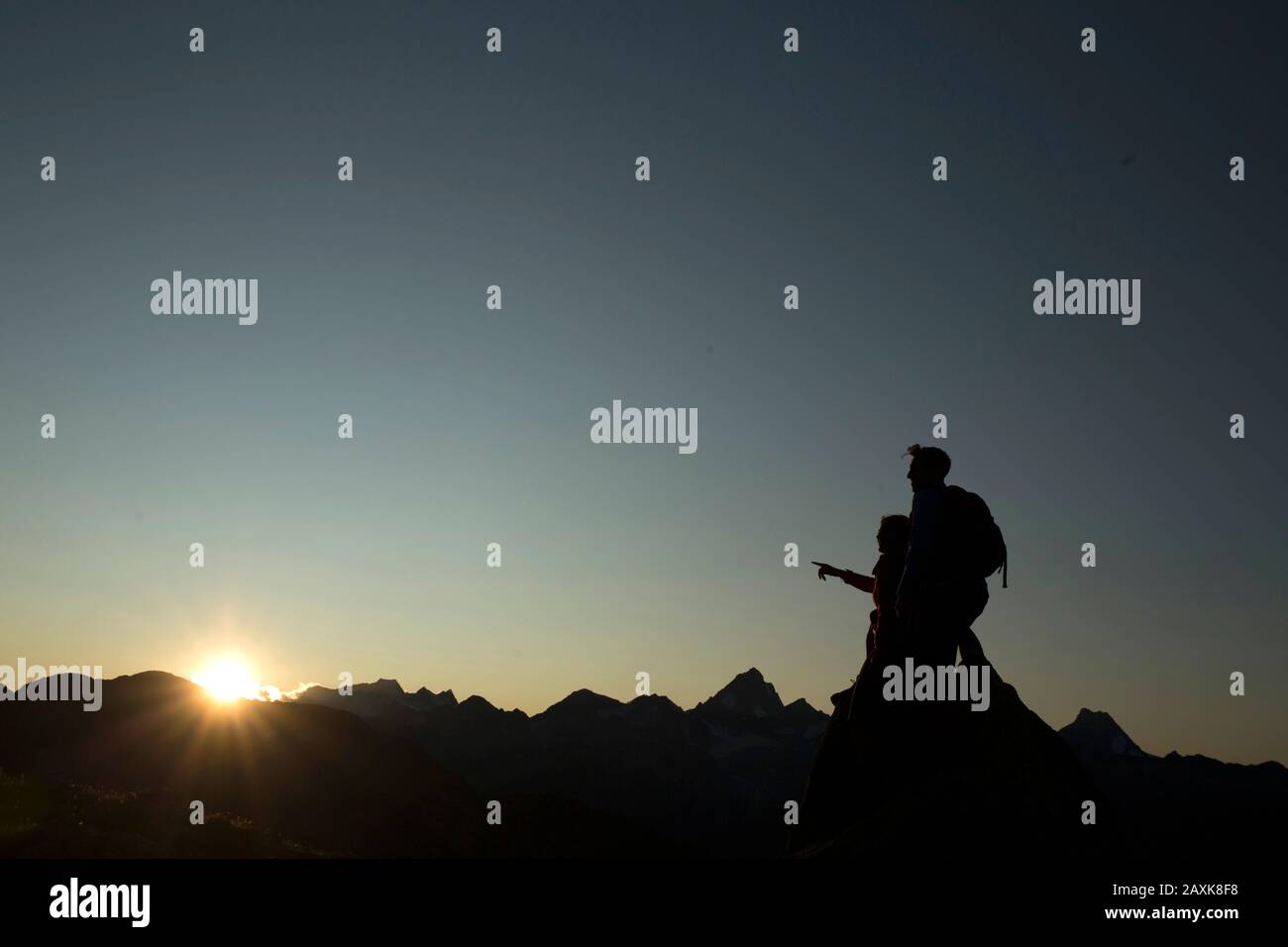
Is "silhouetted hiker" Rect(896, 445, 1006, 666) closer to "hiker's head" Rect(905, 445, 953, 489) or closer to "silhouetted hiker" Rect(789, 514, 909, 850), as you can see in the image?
"hiker's head" Rect(905, 445, 953, 489)

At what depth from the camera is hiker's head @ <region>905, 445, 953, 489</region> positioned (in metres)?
12.3

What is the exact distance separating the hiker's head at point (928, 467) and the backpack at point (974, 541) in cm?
30

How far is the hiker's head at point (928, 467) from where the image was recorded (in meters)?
12.3

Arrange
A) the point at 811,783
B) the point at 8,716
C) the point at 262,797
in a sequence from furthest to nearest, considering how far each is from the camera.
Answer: the point at 8,716, the point at 262,797, the point at 811,783

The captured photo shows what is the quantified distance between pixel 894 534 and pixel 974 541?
1756 millimetres

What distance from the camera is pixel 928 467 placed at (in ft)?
40.5

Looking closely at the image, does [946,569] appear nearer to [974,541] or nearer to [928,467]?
[974,541]

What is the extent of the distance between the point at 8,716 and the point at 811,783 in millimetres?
233631

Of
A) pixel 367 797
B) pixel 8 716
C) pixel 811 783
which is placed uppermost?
pixel 811 783
